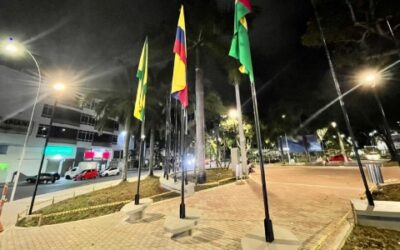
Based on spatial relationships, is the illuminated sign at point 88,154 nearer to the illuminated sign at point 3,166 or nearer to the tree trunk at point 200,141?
the illuminated sign at point 3,166

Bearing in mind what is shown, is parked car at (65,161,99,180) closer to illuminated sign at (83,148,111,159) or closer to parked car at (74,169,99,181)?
parked car at (74,169,99,181)

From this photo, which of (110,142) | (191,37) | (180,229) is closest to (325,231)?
(180,229)

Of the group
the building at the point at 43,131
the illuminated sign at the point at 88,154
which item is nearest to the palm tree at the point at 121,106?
the building at the point at 43,131

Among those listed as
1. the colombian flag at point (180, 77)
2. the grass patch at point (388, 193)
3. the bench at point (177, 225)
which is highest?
the colombian flag at point (180, 77)

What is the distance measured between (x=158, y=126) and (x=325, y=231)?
71.9ft

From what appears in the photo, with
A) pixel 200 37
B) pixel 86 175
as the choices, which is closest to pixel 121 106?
pixel 200 37

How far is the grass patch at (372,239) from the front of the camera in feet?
12.2

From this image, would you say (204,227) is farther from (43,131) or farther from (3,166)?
(43,131)

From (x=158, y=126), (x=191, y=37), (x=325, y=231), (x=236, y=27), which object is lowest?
(x=325, y=231)

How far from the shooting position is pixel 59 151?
117 feet

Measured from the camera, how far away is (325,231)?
4.61 metres

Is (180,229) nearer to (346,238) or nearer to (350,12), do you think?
(346,238)

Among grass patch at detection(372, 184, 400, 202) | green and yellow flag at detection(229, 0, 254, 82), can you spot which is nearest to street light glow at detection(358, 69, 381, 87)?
grass patch at detection(372, 184, 400, 202)

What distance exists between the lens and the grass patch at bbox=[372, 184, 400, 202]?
20.9 feet
